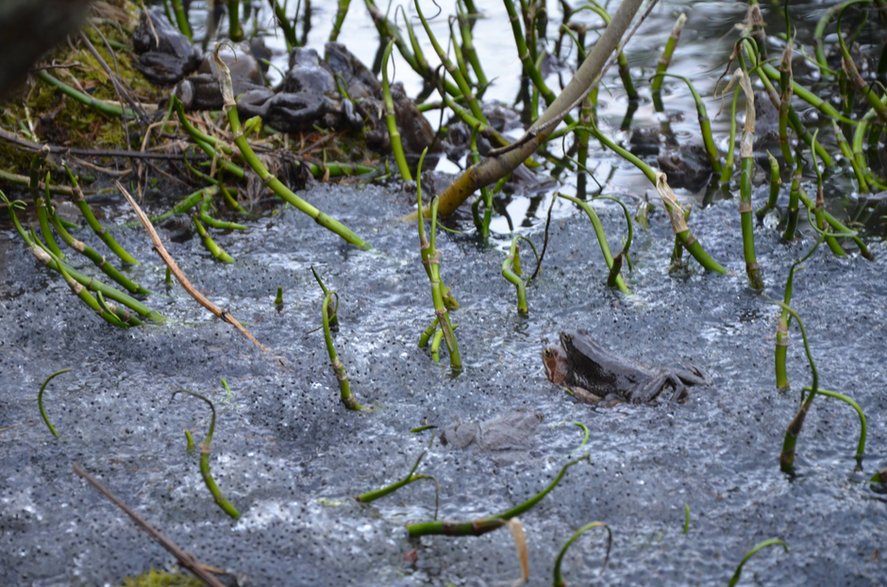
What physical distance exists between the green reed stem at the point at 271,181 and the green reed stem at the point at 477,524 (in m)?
1.33

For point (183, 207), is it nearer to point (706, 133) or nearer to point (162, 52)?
point (162, 52)

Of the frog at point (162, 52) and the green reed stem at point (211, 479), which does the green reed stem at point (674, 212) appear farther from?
the frog at point (162, 52)

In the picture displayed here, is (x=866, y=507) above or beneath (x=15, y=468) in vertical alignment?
above

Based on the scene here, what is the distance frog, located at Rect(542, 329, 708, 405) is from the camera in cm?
218

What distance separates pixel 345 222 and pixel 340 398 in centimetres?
113

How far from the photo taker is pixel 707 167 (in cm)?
360

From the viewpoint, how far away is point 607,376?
2.21m

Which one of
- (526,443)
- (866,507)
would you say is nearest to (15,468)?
(526,443)

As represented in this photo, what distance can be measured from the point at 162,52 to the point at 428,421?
240cm

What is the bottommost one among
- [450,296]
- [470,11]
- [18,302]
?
[18,302]

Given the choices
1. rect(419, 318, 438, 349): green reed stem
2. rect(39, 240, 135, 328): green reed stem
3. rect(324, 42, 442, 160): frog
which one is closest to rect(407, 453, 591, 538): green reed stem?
rect(419, 318, 438, 349): green reed stem

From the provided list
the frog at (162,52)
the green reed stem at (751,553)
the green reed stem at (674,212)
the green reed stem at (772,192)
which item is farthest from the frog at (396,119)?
the green reed stem at (751,553)

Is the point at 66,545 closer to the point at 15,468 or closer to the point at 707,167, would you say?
the point at 15,468

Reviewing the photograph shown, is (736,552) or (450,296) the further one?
(450,296)
